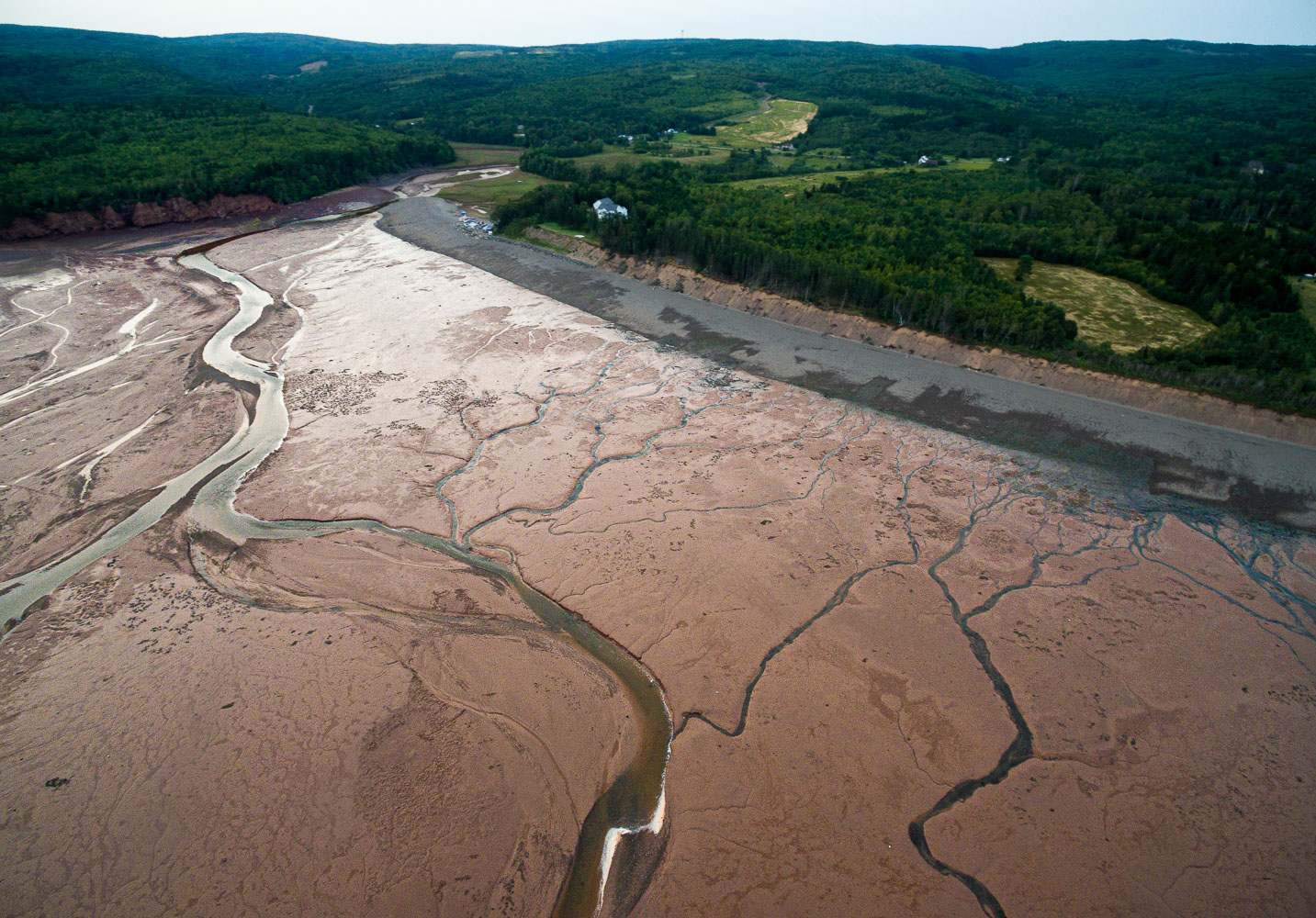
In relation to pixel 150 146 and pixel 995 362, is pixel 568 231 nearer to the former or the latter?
pixel 995 362

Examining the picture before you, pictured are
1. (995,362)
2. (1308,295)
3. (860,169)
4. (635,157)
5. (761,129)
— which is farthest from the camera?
(761,129)

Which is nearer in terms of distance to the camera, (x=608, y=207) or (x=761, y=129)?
(x=608, y=207)

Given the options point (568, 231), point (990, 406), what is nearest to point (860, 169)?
point (568, 231)

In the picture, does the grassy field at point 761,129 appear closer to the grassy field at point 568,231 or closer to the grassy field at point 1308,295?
the grassy field at point 568,231

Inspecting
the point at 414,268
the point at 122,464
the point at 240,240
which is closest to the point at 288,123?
the point at 240,240

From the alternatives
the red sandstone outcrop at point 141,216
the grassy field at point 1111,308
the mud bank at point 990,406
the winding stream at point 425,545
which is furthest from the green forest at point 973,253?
the red sandstone outcrop at point 141,216
